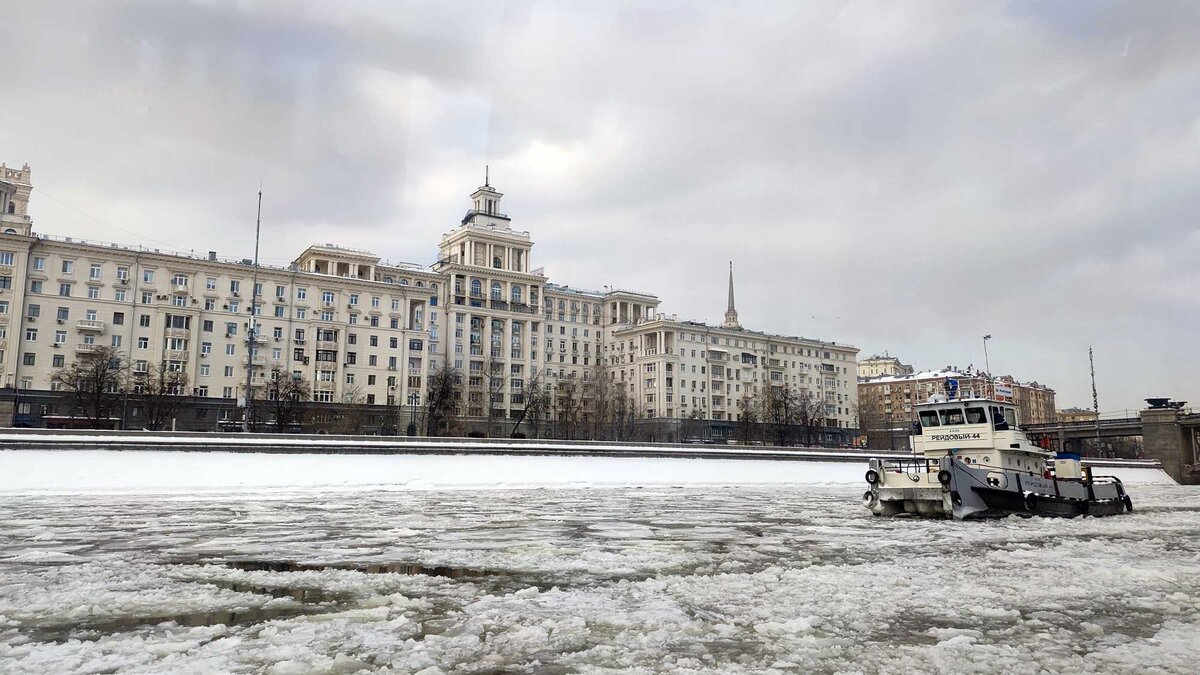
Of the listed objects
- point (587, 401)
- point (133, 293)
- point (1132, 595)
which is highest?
point (133, 293)

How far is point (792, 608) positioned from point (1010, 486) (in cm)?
1936

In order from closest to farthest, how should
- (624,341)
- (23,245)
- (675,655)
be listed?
(675,655) < (23,245) < (624,341)

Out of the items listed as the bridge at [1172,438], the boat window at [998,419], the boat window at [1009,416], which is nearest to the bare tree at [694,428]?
the bridge at [1172,438]

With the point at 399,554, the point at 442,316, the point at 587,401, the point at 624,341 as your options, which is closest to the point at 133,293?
the point at 442,316

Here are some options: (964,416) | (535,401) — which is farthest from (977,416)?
(535,401)

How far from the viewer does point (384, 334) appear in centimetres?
10581

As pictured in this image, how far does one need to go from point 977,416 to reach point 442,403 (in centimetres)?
7680

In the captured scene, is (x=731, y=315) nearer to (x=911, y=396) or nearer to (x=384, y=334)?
(x=911, y=396)

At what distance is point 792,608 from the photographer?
9.16 m

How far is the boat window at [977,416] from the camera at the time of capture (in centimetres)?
2814

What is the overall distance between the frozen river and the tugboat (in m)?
5.02

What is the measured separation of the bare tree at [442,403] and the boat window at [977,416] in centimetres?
7316

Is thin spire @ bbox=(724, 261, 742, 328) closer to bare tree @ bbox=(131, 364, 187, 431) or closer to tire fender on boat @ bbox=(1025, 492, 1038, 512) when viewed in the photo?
bare tree @ bbox=(131, 364, 187, 431)

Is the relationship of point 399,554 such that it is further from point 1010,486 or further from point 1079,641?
point 1010,486
